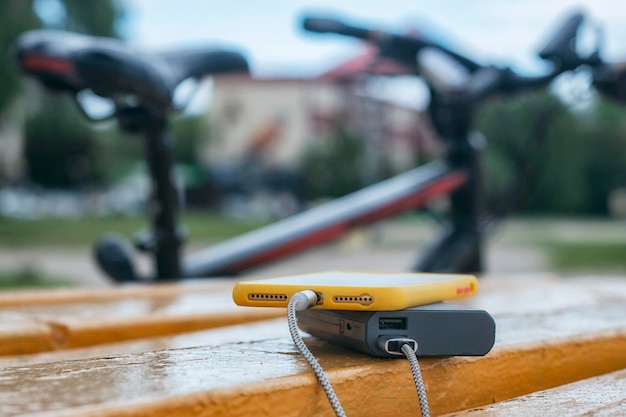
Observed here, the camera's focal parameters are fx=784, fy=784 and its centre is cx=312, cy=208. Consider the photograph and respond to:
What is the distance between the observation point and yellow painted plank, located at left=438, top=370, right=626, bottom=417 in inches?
29.4

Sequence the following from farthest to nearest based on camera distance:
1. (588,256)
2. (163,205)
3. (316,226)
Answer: (588,256) → (316,226) → (163,205)

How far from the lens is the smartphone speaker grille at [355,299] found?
2.56 feet

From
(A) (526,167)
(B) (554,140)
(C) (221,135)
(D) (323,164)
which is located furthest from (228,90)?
(A) (526,167)

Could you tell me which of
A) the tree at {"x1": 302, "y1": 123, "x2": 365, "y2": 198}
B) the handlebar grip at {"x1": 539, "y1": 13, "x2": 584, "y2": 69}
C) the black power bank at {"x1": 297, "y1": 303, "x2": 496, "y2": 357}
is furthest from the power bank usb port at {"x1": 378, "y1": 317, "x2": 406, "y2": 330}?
the tree at {"x1": 302, "y1": 123, "x2": 365, "y2": 198}

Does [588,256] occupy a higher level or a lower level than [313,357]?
lower

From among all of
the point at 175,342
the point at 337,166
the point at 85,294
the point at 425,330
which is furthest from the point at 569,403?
the point at 337,166

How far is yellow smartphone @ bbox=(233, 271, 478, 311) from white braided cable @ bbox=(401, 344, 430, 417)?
44 millimetres

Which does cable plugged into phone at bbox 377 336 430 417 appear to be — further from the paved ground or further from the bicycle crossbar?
the paved ground

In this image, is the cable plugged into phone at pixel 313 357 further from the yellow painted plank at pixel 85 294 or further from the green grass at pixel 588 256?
the green grass at pixel 588 256

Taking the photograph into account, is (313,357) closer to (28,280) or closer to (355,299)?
(355,299)

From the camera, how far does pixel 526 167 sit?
9.14ft

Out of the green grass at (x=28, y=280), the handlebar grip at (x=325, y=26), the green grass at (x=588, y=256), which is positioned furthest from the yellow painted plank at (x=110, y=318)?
the green grass at (x=588, y=256)

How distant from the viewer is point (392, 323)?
0.80 meters

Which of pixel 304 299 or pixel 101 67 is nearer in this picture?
pixel 304 299
